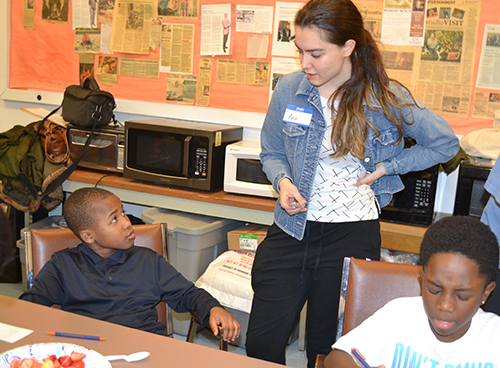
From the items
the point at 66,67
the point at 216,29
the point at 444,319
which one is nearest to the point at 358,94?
the point at 444,319

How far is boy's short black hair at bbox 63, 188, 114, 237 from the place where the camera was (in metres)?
1.63

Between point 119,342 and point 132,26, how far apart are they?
2657 millimetres

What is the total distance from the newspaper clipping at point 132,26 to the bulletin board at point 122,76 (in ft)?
0.19

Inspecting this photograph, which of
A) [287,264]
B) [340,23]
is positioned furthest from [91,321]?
[340,23]

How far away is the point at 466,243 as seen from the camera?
3.56ft

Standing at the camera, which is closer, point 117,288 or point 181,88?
point 117,288

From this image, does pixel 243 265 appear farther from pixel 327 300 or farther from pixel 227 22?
pixel 227 22

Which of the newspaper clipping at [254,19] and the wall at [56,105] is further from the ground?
the newspaper clipping at [254,19]

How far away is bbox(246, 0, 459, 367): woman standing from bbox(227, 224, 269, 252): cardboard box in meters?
1.06

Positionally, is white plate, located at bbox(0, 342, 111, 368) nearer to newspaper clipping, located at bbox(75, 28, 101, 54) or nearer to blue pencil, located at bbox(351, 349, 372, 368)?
blue pencil, located at bbox(351, 349, 372, 368)

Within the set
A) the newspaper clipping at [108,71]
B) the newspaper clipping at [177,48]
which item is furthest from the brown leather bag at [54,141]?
the newspaper clipping at [177,48]

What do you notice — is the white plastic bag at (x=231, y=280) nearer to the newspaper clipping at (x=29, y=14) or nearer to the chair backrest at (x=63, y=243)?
the chair backrest at (x=63, y=243)

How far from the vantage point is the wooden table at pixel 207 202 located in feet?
7.90

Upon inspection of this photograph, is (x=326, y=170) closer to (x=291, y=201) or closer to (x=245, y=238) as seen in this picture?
(x=291, y=201)
